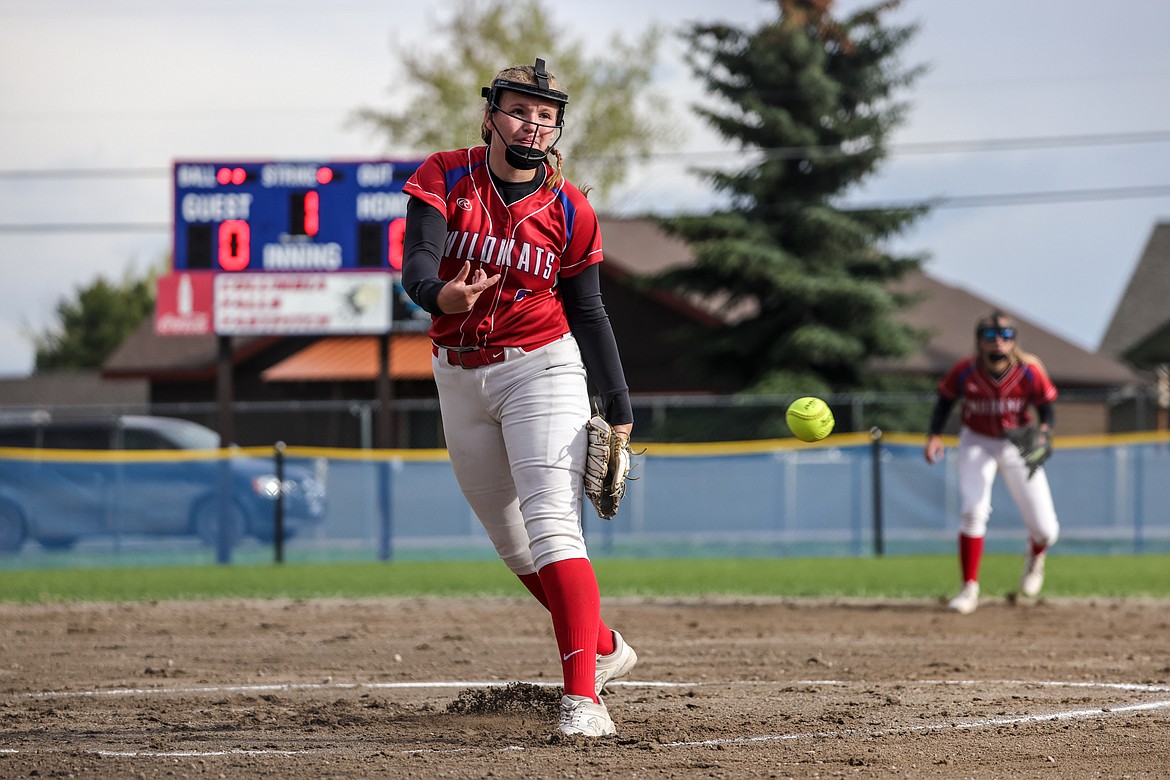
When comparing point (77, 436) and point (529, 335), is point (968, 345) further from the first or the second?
point (529, 335)

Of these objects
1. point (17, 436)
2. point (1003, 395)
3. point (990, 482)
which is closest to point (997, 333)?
point (1003, 395)

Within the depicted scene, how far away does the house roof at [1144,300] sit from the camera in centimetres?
3653

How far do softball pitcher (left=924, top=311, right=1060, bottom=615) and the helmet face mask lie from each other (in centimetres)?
608

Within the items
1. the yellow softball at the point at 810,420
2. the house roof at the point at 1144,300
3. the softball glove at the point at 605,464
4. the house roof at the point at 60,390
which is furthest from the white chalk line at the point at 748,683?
the house roof at the point at 60,390

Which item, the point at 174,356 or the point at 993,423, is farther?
the point at 174,356

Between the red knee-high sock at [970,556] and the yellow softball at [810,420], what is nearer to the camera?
the yellow softball at [810,420]

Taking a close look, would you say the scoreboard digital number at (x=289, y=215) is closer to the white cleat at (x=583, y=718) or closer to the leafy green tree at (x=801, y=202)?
the leafy green tree at (x=801, y=202)

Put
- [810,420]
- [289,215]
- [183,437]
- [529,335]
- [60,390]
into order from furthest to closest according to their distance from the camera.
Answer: [60,390] → [183,437] → [289,215] → [810,420] → [529,335]

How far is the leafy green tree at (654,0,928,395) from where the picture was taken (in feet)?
79.5

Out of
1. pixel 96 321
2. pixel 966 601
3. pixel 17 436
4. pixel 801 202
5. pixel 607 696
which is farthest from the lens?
pixel 96 321

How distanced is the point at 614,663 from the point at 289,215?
40.7 feet

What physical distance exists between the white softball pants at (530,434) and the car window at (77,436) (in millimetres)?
15448

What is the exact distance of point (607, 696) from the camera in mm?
5887

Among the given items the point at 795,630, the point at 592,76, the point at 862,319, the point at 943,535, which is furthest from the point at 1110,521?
the point at 592,76
